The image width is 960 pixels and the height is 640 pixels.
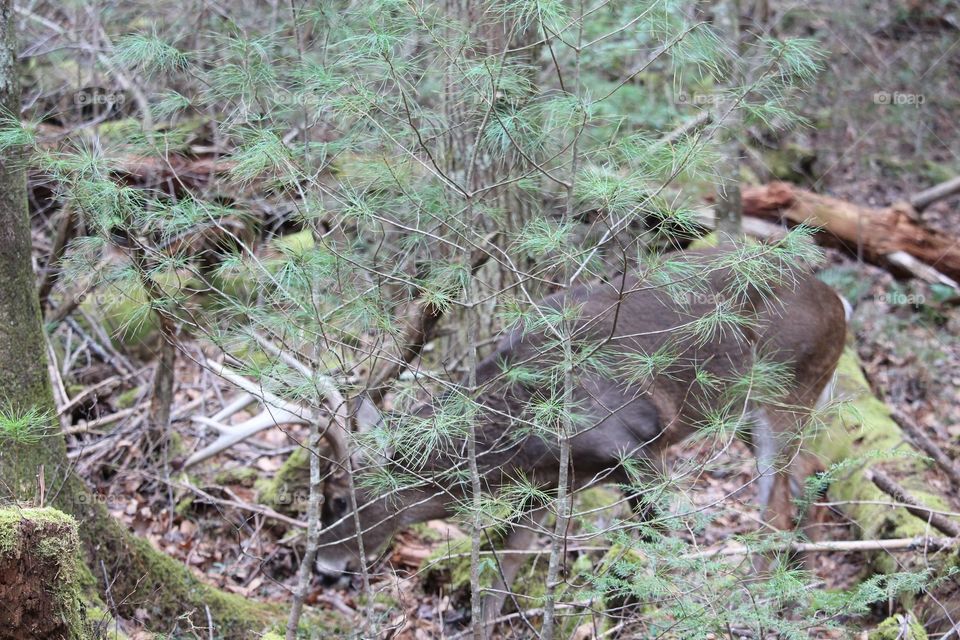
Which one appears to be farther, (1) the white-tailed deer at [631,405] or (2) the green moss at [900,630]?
(1) the white-tailed deer at [631,405]

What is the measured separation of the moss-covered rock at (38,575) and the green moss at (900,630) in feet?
12.5

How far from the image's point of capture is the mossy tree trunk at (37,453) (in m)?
4.34

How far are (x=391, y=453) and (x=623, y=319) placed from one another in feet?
6.69

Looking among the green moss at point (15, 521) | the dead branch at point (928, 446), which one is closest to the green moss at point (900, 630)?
the dead branch at point (928, 446)

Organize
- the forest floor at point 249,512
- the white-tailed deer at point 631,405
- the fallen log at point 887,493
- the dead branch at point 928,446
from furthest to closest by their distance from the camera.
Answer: the dead branch at point 928,446 → the forest floor at point 249,512 → the white-tailed deer at point 631,405 → the fallen log at point 887,493

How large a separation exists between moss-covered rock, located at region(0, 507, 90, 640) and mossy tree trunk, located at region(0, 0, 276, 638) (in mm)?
367

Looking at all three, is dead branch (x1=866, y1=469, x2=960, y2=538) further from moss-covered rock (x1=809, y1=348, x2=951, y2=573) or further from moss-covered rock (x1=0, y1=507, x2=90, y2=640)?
moss-covered rock (x1=0, y1=507, x2=90, y2=640)

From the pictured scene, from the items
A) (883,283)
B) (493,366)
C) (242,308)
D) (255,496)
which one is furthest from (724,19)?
(242,308)

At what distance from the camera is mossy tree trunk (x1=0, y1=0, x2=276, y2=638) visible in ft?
14.3

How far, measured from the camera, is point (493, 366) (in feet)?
18.6

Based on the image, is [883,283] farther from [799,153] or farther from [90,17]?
[90,17]

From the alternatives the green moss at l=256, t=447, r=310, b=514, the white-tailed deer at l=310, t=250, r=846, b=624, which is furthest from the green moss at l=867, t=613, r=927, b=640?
the green moss at l=256, t=447, r=310, b=514

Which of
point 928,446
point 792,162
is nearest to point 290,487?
point 928,446

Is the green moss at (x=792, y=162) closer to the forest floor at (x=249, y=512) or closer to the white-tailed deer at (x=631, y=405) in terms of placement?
the forest floor at (x=249, y=512)
